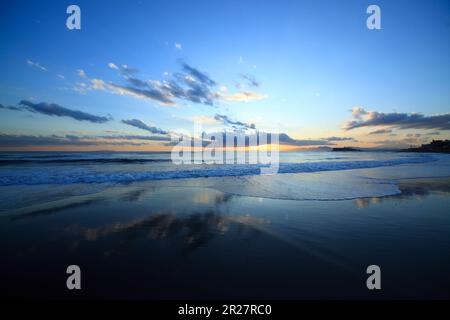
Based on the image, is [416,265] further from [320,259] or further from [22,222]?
[22,222]

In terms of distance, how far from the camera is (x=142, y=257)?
3656mm

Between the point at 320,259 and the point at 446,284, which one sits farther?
the point at 320,259

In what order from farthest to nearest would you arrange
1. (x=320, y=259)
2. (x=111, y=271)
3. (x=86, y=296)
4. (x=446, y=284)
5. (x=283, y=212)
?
(x=283, y=212) → (x=320, y=259) → (x=111, y=271) → (x=446, y=284) → (x=86, y=296)

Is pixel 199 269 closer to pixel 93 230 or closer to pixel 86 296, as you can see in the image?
pixel 86 296

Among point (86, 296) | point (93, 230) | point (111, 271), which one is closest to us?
point (86, 296)

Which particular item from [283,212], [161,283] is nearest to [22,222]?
[161,283]

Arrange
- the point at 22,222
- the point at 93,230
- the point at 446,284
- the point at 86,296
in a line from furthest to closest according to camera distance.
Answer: the point at 22,222
the point at 93,230
the point at 446,284
the point at 86,296

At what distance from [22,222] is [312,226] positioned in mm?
6996

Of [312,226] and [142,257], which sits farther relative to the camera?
[312,226]

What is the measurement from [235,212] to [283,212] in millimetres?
1382
